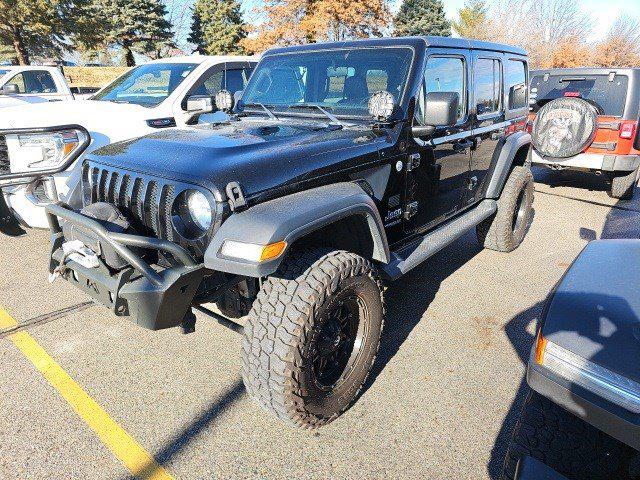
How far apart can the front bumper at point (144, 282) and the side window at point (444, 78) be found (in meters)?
1.98

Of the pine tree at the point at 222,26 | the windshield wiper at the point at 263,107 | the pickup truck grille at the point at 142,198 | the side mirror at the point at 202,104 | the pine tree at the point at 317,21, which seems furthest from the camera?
the pine tree at the point at 222,26

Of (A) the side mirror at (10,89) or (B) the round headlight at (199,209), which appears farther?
(A) the side mirror at (10,89)

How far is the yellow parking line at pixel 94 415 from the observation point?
223cm

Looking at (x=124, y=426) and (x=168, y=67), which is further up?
(x=168, y=67)

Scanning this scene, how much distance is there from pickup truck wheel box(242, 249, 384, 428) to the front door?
995mm

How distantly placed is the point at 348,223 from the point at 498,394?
1.40 m

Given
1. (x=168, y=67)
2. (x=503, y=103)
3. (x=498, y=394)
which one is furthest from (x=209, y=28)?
(x=498, y=394)

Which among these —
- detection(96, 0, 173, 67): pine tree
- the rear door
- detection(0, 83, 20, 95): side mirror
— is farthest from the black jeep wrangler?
detection(96, 0, 173, 67): pine tree

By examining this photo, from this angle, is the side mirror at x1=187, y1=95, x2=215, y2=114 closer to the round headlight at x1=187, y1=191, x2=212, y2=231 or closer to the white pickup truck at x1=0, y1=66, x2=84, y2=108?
the round headlight at x1=187, y1=191, x2=212, y2=231

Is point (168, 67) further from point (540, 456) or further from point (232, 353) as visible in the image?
point (540, 456)

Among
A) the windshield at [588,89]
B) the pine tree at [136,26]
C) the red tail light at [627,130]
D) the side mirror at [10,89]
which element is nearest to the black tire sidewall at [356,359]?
the red tail light at [627,130]

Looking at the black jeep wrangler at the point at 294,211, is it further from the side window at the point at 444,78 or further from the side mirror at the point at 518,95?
the side mirror at the point at 518,95

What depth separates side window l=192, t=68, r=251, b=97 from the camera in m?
5.73

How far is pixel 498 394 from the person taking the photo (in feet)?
9.07
